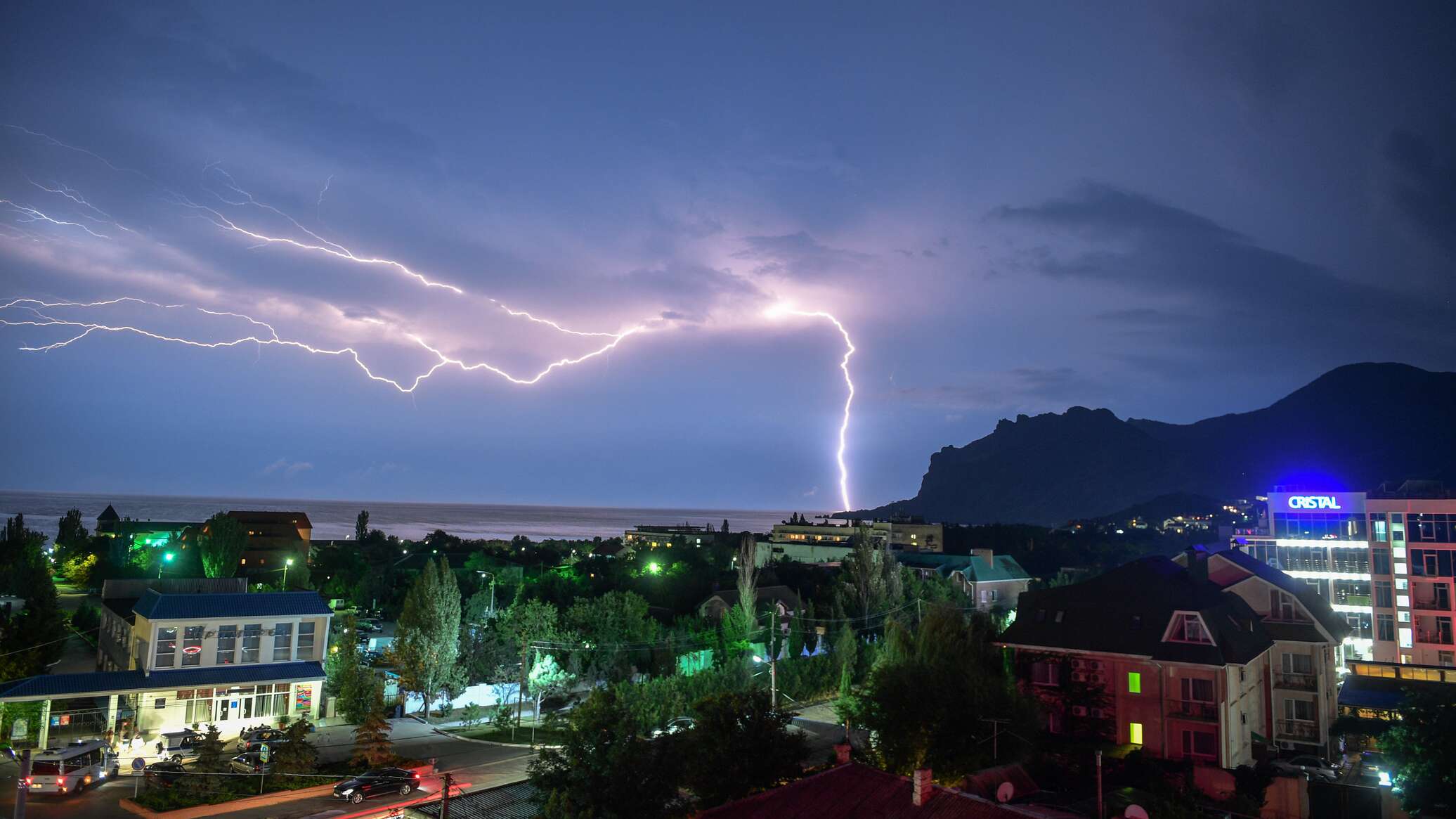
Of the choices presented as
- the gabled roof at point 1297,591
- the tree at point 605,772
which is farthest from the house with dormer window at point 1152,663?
the tree at point 605,772

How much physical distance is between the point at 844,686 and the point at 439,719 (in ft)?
68.1

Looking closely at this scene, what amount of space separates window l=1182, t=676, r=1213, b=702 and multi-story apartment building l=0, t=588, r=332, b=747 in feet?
117

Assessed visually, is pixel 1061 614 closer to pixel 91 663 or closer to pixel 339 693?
pixel 339 693

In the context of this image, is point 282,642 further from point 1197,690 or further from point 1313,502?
point 1313,502

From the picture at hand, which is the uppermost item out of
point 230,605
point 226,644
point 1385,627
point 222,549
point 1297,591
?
point 1297,591

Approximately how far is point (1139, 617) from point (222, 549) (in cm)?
7019

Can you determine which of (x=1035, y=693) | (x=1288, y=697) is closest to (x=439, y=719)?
(x=1035, y=693)

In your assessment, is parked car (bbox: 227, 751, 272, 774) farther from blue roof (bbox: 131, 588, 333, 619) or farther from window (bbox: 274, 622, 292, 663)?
blue roof (bbox: 131, 588, 333, 619)

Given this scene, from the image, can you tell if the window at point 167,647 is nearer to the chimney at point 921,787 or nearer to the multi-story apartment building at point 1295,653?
the chimney at point 921,787

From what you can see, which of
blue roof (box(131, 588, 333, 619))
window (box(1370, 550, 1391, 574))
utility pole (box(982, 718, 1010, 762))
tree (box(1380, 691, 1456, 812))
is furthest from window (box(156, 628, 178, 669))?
window (box(1370, 550, 1391, 574))

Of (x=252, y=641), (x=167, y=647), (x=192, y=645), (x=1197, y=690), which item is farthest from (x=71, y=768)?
(x=1197, y=690)

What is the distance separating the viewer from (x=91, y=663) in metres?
45.4

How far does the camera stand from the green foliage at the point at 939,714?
26906mm

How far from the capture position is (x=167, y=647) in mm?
32781
